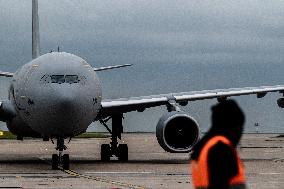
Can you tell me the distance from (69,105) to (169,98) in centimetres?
637

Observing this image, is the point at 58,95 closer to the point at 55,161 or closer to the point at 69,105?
→ the point at 69,105

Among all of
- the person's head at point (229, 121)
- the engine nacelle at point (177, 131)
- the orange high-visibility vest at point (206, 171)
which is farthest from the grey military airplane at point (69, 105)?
the orange high-visibility vest at point (206, 171)

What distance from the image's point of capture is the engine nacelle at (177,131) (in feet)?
79.0

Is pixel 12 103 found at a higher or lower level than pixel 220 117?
higher

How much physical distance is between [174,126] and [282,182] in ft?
25.1

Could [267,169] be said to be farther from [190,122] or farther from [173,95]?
[173,95]

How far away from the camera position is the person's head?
5113 mm

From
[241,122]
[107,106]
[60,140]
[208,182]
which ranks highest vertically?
[107,106]

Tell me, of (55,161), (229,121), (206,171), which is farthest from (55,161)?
(206,171)

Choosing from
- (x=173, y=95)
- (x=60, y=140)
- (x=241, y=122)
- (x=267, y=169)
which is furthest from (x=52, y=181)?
(x=241, y=122)

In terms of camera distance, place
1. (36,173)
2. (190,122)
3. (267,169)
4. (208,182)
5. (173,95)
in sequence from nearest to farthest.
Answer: (208,182) → (36,173) → (267,169) → (190,122) → (173,95)

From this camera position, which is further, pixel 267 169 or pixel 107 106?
pixel 107 106

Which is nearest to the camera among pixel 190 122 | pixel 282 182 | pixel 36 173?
pixel 282 182

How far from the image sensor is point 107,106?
25.1 m
